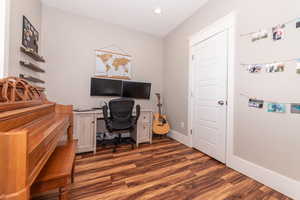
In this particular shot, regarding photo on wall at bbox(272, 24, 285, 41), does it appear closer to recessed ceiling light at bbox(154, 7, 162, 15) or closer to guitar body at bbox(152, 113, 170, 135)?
recessed ceiling light at bbox(154, 7, 162, 15)

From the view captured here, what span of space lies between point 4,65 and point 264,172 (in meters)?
3.18

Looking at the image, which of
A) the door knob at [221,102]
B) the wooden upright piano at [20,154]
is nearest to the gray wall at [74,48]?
the wooden upright piano at [20,154]

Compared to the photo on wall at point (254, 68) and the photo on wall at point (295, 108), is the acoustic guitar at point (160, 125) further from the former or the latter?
the photo on wall at point (295, 108)

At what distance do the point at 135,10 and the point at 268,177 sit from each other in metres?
3.26

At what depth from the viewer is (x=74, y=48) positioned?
2.58 meters

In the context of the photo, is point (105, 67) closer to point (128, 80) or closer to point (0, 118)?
point (128, 80)

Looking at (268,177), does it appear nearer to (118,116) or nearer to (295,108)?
(295,108)

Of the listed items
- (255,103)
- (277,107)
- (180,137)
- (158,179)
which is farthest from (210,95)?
(158,179)

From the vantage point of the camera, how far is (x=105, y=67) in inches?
112

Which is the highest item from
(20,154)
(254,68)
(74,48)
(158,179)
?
(74,48)

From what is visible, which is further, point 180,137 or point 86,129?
point 180,137

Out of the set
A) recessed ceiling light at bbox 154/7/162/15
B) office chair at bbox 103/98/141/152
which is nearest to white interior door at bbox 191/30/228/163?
recessed ceiling light at bbox 154/7/162/15

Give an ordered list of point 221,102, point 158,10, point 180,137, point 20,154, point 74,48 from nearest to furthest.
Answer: point 20,154
point 221,102
point 158,10
point 74,48
point 180,137

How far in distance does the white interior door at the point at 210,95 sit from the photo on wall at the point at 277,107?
535 mm
